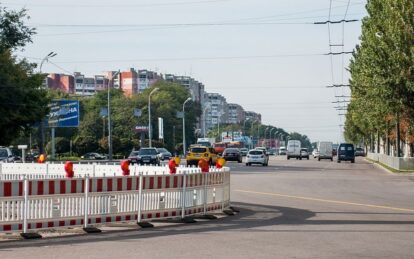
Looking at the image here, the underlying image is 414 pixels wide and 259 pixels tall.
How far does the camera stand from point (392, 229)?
17.5 m

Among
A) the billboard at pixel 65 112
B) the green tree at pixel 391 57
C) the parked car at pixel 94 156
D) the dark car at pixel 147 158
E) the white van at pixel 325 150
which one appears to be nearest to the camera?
the green tree at pixel 391 57

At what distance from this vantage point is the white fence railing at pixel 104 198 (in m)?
15.7

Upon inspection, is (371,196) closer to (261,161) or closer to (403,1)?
(403,1)

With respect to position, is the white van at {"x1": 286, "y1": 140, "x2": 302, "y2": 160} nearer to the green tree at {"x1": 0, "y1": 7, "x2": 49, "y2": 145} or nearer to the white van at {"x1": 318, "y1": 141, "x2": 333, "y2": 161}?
the white van at {"x1": 318, "y1": 141, "x2": 333, "y2": 161}

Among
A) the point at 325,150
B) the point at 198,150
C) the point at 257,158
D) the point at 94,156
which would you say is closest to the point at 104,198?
the point at 198,150

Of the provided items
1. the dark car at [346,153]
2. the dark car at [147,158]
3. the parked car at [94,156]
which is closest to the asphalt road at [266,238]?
the dark car at [147,158]

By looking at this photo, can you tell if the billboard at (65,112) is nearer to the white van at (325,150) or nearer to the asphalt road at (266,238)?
the white van at (325,150)

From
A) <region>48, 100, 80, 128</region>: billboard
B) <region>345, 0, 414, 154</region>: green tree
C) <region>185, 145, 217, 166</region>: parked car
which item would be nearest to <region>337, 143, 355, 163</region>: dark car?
<region>185, 145, 217, 166</region>: parked car

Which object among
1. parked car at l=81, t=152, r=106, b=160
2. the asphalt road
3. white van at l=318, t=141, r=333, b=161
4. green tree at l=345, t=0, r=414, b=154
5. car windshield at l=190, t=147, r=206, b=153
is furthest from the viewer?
white van at l=318, t=141, r=333, b=161

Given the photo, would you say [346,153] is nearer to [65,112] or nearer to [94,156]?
[94,156]

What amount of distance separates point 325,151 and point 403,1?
58.3 meters

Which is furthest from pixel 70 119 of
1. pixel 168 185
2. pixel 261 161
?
pixel 168 185

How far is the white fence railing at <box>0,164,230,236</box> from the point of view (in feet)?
51.6

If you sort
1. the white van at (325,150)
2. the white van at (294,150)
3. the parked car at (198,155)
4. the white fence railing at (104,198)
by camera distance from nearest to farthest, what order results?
the white fence railing at (104,198)
the parked car at (198,155)
the white van at (325,150)
the white van at (294,150)
